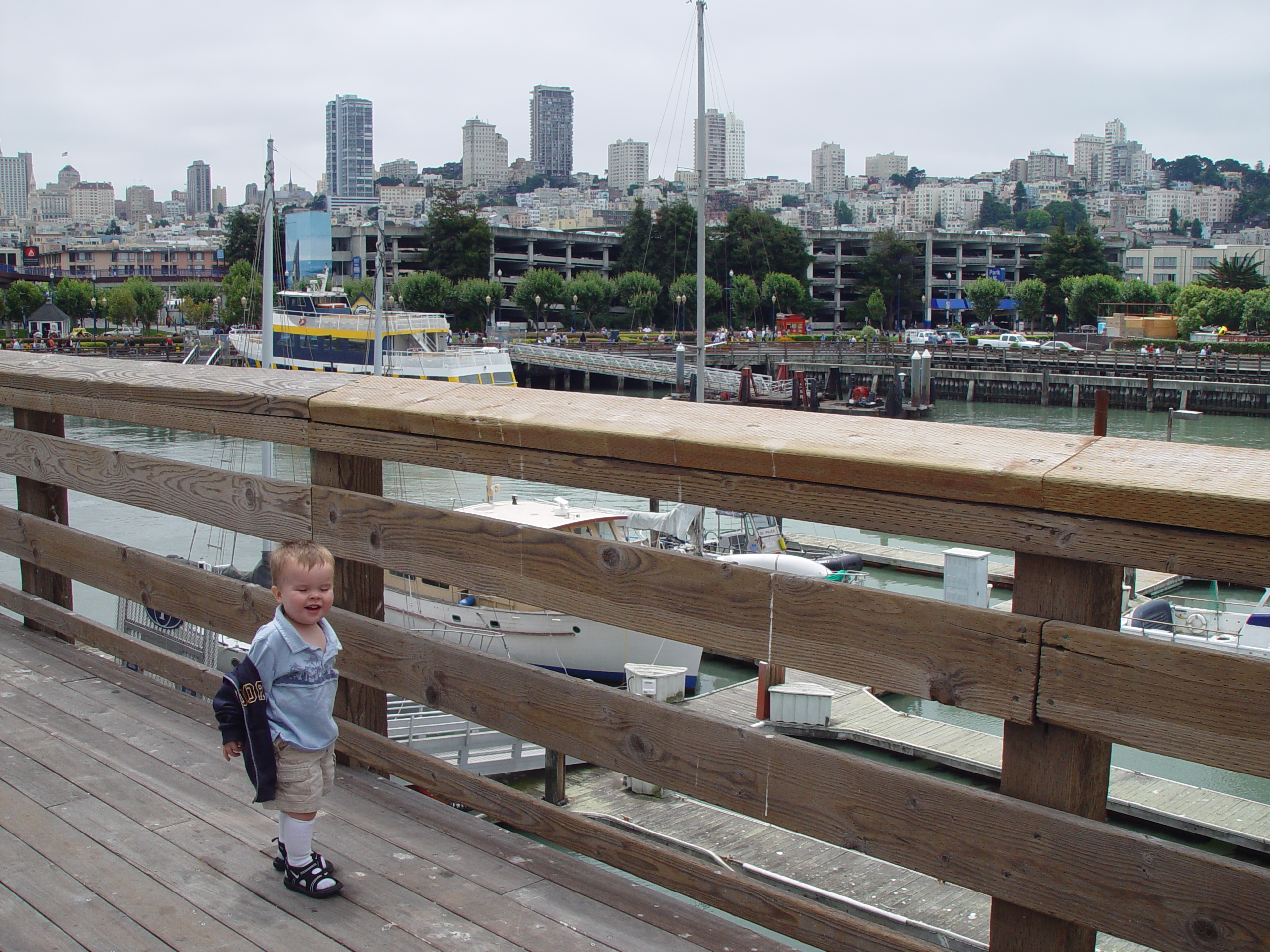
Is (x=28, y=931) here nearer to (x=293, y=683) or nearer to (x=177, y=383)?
(x=293, y=683)

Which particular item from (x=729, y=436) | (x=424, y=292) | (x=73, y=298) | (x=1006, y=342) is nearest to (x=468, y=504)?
(x=729, y=436)

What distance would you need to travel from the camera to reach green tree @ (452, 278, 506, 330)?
269ft

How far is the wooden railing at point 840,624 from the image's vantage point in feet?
5.46

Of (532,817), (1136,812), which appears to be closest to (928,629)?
(532,817)

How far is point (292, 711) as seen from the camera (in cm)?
259

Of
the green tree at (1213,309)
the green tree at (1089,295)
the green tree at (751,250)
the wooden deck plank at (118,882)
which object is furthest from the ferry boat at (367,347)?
the green tree at (1089,295)

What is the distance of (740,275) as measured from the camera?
92.8 metres

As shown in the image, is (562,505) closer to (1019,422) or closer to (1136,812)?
(1136,812)

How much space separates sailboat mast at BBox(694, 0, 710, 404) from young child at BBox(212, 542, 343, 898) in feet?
97.7

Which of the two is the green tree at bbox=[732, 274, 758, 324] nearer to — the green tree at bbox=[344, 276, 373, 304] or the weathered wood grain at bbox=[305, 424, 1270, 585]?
the green tree at bbox=[344, 276, 373, 304]

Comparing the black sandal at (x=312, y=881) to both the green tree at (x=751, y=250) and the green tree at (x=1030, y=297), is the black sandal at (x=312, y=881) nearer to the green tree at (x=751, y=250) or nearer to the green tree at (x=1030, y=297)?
the green tree at (x=751, y=250)

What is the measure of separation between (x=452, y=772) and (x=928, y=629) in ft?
4.60

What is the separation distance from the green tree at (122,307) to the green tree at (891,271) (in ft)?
197

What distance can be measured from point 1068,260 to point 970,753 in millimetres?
93314
